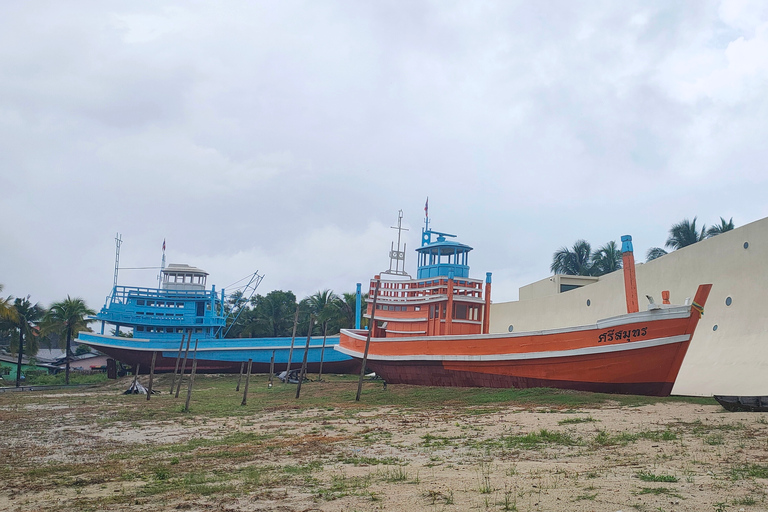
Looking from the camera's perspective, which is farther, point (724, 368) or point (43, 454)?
point (724, 368)

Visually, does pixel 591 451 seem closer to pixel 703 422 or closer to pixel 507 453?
pixel 507 453

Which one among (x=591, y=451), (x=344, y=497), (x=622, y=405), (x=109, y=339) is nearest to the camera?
(x=344, y=497)

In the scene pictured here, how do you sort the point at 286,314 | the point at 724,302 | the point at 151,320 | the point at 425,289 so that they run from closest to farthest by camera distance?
1. the point at 724,302
2. the point at 425,289
3. the point at 151,320
4. the point at 286,314

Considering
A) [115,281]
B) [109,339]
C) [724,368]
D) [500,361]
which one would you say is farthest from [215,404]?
[115,281]

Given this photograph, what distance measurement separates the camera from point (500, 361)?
22.0 meters

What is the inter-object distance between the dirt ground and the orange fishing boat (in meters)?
2.38

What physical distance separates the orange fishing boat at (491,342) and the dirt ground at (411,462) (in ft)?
7.79

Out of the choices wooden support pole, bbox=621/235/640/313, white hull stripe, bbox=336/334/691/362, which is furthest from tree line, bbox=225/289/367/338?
wooden support pole, bbox=621/235/640/313

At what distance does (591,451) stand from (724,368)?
36.9ft

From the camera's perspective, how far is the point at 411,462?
9578mm

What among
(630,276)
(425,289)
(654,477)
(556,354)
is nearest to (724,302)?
(630,276)

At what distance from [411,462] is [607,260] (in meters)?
42.7

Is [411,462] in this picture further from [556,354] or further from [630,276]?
[630,276]

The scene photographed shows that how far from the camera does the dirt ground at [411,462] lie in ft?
23.3
